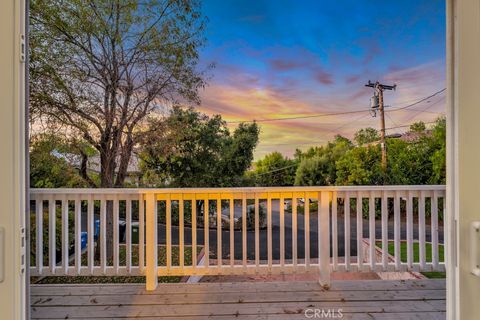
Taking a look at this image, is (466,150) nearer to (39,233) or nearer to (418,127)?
(418,127)

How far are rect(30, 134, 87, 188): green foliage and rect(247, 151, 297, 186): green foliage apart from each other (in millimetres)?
2010

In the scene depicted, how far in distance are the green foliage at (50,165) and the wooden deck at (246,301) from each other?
3.37 ft

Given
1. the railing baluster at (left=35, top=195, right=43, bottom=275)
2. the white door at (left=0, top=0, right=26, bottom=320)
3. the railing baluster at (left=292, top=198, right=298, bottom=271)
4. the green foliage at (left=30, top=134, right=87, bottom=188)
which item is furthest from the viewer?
the green foliage at (left=30, top=134, right=87, bottom=188)

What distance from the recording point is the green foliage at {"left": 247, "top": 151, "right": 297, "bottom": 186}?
311cm

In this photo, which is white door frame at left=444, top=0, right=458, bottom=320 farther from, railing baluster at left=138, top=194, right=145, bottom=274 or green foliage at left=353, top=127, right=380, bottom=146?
green foliage at left=353, top=127, right=380, bottom=146

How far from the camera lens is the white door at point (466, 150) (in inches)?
22.5

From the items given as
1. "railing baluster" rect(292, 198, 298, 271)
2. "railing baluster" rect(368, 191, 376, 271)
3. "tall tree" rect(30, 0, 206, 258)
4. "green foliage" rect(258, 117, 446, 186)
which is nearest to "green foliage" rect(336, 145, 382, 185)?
"green foliage" rect(258, 117, 446, 186)

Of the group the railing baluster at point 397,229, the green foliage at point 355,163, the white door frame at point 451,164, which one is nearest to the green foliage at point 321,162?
the green foliage at point 355,163

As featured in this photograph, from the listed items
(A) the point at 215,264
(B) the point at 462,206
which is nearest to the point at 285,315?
(A) the point at 215,264

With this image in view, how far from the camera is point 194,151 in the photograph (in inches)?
125

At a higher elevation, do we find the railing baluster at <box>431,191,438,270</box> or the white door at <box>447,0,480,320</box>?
the white door at <box>447,0,480,320</box>

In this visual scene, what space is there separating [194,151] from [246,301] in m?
1.68

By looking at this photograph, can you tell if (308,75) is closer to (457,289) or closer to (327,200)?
(327,200)

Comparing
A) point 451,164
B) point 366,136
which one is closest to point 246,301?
point 451,164
